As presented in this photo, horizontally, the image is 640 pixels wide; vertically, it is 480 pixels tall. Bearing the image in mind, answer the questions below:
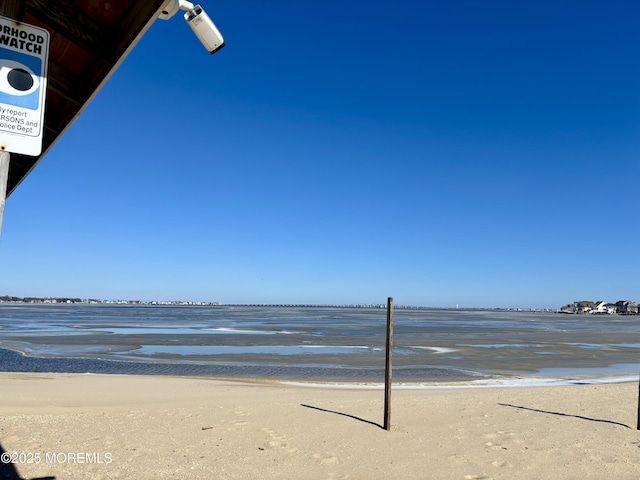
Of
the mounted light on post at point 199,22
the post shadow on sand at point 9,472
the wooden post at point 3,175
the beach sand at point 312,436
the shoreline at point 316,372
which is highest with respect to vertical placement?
the mounted light on post at point 199,22

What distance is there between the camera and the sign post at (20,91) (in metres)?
2.20

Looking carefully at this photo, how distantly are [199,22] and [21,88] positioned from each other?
1256 millimetres

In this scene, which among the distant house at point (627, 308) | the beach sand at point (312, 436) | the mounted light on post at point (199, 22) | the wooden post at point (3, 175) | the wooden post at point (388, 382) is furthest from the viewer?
the distant house at point (627, 308)

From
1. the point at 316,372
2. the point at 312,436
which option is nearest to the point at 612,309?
the point at 316,372

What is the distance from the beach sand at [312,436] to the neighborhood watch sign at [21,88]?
493 centimetres

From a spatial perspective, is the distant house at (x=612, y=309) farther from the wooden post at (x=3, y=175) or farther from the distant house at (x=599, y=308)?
the wooden post at (x=3, y=175)

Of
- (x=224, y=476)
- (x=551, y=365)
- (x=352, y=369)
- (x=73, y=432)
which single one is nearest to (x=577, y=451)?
(x=224, y=476)

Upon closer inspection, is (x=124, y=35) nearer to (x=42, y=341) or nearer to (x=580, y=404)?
(x=580, y=404)

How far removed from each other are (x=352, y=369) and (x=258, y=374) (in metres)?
3.80

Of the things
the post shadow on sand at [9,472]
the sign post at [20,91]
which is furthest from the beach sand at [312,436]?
the sign post at [20,91]

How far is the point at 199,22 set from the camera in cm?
305

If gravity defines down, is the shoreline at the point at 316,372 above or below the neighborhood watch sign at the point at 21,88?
below

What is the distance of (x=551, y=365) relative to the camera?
2041 cm

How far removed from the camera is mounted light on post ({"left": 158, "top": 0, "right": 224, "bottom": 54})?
2910 millimetres
